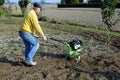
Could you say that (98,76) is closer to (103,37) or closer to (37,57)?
(37,57)

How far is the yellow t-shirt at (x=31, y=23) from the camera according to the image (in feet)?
27.1

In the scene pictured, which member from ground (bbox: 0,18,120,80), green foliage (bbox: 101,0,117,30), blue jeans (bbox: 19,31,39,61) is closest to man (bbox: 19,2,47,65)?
blue jeans (bbox: 19,31,39,61)

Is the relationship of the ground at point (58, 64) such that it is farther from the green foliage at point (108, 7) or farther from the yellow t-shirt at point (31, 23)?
the green foliage at point (108, 7)

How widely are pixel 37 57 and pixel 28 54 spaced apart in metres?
1.19

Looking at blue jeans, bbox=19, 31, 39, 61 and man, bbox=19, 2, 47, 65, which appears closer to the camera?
man, bbox=19, 2, 47, 65

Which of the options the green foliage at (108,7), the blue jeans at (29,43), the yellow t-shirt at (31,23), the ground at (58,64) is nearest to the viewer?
the ground at (58,64)

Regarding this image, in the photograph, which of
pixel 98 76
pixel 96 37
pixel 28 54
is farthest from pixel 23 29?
pixel 96 37

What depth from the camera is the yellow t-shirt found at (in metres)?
8.26

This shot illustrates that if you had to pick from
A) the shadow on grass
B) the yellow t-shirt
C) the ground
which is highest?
the yellow t-shirt

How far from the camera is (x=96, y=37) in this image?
1404cm

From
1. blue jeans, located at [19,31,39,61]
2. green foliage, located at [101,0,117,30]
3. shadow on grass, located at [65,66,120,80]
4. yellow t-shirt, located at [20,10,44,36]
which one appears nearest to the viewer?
shadow on grass, located at [65,66,120,80]

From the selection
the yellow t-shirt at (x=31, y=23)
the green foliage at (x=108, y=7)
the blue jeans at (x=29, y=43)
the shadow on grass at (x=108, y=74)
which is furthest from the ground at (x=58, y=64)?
the green foliage at (x=108, y=7)

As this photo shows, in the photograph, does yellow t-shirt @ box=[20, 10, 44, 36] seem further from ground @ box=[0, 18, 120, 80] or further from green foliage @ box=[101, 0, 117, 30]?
green foliage @ box=[101, 0, 117, 30]

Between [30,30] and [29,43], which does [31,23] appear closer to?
[30,30]
